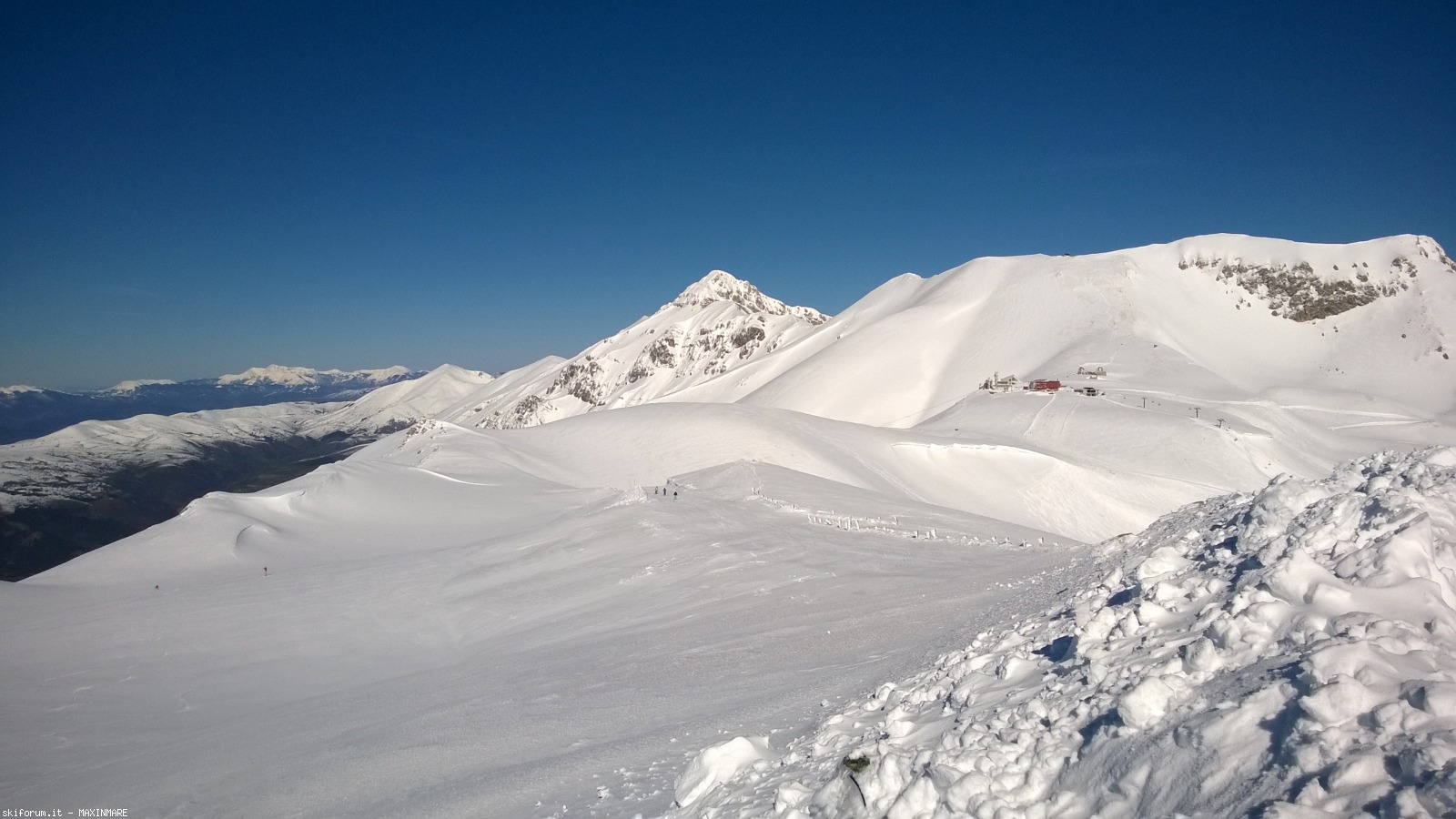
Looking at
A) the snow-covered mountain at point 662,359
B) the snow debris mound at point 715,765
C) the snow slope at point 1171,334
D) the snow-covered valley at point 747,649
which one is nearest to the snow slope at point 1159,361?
the snow slope at point 1171,334

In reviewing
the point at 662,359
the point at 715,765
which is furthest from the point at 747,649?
the point at 662,359

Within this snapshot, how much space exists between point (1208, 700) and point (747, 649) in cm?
718

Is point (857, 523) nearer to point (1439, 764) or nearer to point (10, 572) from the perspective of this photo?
point (1439, 764)

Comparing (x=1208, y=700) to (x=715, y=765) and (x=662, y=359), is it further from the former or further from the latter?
(x=662, y=359)

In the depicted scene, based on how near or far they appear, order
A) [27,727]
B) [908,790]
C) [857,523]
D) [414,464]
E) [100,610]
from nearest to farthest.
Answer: [908,790] < [27,727] < [100,610] < [857,523] < [414,464]

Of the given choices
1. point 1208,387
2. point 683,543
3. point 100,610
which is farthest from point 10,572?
point 1208,387

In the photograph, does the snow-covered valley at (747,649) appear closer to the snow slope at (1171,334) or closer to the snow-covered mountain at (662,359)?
the snow slope at (1171,334)

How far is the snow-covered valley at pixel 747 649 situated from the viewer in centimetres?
494

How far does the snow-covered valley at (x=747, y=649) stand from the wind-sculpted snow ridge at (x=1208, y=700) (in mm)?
27

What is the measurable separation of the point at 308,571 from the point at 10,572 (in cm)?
14981

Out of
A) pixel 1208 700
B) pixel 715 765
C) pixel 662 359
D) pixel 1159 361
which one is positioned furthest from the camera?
pixel 662 359

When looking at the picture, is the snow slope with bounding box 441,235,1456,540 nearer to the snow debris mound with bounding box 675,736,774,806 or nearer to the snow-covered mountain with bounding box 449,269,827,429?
the snow-covered mountain with bounding box 449,269,827,429

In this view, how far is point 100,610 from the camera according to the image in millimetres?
18375

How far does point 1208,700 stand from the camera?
5.05 metres
